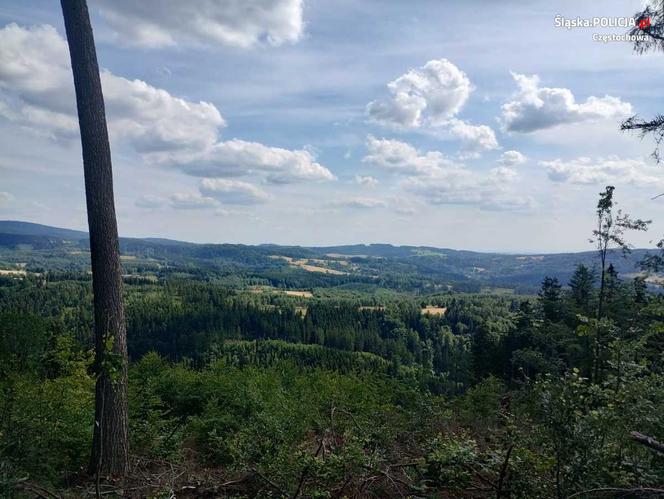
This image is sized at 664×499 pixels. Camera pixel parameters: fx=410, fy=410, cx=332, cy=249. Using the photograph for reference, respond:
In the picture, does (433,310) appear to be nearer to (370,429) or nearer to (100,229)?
(370,429)

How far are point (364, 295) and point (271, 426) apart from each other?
17082 cm

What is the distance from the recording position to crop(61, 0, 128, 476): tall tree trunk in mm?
5613

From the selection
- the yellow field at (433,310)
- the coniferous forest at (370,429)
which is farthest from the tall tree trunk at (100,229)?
the yellow field at (433,310)

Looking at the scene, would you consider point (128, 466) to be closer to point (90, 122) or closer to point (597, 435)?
point (90, 122)

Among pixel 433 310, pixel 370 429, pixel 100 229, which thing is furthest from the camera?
pixel 433 310

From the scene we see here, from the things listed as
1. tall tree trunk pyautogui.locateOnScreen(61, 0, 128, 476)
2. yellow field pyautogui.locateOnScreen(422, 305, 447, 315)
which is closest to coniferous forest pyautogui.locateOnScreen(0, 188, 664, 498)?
tall tree trunk pyautogui.locateOnScreen(61, 0, 128, 476)

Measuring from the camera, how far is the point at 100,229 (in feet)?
18.8

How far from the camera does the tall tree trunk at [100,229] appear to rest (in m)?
5.61

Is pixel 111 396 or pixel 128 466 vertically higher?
pixel 111 396

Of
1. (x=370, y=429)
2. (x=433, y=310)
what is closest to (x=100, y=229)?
(x=370, y=429)

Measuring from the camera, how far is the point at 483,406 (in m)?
12.5

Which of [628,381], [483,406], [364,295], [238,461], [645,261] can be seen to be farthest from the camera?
[364,295]

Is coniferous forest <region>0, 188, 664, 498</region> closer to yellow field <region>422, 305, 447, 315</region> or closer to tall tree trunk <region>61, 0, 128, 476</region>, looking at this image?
tall tree trunk <region>61, 0, 128, 476</region>

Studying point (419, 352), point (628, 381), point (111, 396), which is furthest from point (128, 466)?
point (419, 352)
